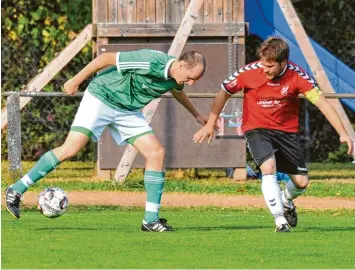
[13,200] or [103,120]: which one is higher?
[103,120]

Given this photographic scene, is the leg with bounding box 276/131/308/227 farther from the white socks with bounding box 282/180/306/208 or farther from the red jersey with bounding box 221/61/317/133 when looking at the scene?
the red jersey with bounding box 221/61/317/133

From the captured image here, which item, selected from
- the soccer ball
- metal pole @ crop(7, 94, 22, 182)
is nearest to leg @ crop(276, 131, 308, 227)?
the soccer ball

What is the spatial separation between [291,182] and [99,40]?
21.0 feet

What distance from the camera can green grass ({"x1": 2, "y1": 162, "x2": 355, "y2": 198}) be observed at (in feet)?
49.5

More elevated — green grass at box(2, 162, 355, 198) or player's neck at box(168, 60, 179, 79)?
player's neck at box(168, 60, 179, 79)

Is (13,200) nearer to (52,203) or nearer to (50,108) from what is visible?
(52,203)

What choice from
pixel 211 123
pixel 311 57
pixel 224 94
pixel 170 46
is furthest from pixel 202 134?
pixel 170 46

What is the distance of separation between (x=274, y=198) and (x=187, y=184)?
5773 millimetres

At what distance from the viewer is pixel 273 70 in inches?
393

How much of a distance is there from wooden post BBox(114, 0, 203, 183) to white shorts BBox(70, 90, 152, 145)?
4898mm

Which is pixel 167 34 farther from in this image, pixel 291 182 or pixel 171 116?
pixel 291 182

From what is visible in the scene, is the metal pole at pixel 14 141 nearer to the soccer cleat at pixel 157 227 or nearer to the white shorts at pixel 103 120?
the white shorts at pixel 103 120

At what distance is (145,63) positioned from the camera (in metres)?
10.0

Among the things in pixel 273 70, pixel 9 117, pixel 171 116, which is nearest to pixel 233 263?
pixel 273 70
